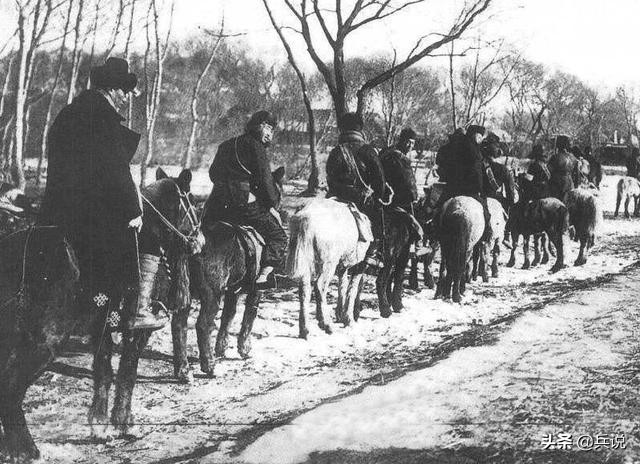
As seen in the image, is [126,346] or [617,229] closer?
[126,346]

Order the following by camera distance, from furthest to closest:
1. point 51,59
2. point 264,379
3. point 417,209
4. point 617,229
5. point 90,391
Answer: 1. point 51,59
2. point 617,229
3. point 417,209
4. point 264,379
5. point 90,391

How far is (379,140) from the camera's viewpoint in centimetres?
4019

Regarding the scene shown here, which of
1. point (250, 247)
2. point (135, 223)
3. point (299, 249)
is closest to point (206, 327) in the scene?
point (250, 247)

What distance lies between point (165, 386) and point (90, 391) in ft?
2.23

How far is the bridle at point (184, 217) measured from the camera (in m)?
5.26

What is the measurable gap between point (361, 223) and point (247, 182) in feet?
6.46

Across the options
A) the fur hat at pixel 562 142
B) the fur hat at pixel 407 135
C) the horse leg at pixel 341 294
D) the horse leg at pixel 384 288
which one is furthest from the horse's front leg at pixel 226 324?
the fur hat at pixel 562 142

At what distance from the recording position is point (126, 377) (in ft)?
16.4

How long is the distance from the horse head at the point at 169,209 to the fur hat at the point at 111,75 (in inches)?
34.7

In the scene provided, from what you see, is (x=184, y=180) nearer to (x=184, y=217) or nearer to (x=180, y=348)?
(x=184, y=217)

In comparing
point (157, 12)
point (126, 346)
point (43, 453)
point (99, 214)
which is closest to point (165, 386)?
point (126, 346)

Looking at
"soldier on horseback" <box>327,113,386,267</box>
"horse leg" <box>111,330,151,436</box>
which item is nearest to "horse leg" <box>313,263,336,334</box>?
"soldier on horseback" <box>327,113,386,267</box>

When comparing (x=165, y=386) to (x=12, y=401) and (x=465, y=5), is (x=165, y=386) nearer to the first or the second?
(x=12, y=401)

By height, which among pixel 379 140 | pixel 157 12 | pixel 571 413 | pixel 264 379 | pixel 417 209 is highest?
pixel 157 12
